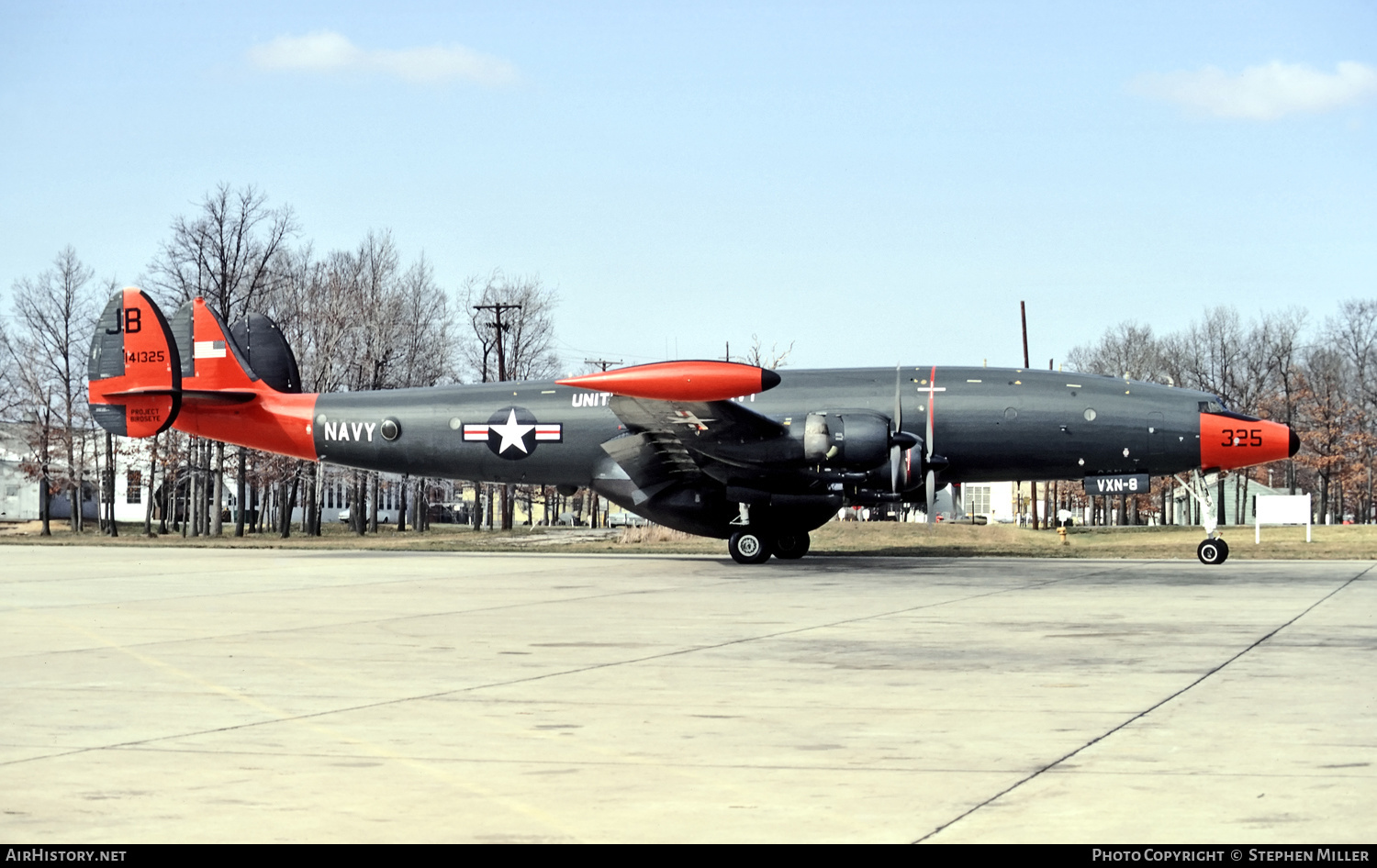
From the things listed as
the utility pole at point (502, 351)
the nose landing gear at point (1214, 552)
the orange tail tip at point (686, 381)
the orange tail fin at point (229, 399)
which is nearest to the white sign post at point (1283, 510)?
the nose landing gear at point (1214, 552)

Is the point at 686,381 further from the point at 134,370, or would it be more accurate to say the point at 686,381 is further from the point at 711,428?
the point at 134,370

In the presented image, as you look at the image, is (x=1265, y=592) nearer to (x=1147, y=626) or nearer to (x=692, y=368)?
(x=1147, y=626)

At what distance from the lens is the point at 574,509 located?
467 ft

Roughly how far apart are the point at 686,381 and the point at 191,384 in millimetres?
15208

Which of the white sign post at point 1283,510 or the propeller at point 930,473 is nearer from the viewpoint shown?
the propeller at point 930,473

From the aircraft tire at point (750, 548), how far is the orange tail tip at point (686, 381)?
180 inches

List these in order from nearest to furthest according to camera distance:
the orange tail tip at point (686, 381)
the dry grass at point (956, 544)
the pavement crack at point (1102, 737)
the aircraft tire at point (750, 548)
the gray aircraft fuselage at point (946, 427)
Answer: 1. the pavement crack at point (1102, 737)
2. the orange tail tip at point (686, 381)
3. the gray aircraft fuselage at point (946, 427)
4. the aircraft tire at point (750, 548)
5. the dry grass at point (956, 544)

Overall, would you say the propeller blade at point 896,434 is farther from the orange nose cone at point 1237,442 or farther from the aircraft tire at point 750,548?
the orange nose cone at point 1237,442

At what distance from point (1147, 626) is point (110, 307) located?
1051 inches

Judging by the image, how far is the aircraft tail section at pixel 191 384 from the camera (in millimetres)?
31016

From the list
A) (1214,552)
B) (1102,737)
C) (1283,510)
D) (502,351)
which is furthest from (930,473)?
(502,351)

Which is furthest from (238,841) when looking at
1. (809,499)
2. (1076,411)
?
(1076,411)

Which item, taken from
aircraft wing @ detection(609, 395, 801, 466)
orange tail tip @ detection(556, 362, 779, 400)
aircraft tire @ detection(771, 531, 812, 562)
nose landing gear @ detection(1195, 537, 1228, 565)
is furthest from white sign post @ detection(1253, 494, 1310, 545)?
orange tail tip @ detection(556, 362, 779, 400)

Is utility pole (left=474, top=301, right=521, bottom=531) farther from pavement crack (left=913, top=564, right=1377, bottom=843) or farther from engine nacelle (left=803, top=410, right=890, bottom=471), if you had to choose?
pavement crack (left=913, top=564, right=1377, bottom=843)
